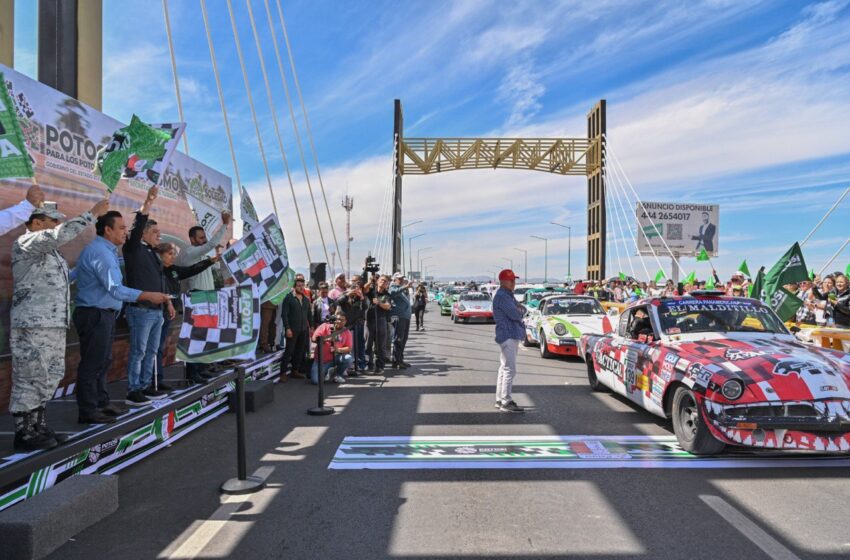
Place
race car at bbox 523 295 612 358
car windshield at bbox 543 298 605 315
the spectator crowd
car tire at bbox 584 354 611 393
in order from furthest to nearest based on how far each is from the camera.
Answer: car windshield at bbox 543 298 605 315 < race car at bbox 523 295 612 358 < car tire at bbox 584 354 611 393 < the spectator crowd

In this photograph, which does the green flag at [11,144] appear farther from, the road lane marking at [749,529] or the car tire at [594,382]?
the car tire at [594,382]

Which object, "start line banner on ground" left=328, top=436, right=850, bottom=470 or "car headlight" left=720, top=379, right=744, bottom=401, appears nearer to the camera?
"car headlight" left=720, top=379, right=744, bottom=401

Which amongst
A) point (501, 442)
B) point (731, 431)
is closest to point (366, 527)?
point (501, 442)

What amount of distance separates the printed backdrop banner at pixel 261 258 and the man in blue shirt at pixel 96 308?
1766mm

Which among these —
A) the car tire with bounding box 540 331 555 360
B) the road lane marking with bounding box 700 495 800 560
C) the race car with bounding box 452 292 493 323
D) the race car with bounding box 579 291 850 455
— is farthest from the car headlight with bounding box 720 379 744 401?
the race car with bounding box 452 292 493 323

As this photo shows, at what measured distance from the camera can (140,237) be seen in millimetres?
5707

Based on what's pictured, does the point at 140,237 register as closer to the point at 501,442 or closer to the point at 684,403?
the point at 501,442

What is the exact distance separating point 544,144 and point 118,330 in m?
26.5

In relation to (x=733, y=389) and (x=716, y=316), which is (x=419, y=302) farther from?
(x=733, y=389)

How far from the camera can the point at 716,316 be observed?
22.0 feet

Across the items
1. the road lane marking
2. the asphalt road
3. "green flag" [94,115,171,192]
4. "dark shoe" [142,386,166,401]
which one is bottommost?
the asphalt road

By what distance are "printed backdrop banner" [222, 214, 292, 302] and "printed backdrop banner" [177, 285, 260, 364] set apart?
1.70 ft

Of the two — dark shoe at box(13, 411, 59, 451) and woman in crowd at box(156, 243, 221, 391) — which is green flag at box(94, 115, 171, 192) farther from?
dark shoe at box(13, 411, 59, 451)

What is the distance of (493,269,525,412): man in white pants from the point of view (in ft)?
24.4
